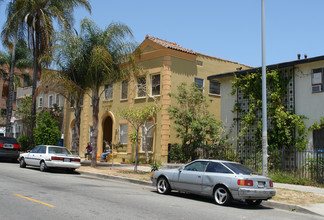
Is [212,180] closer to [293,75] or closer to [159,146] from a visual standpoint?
[293,75]

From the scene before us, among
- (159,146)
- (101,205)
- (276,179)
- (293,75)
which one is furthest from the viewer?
(159,146)

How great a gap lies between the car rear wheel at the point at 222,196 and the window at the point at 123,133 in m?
17.1

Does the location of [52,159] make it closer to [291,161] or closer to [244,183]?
[244,183]

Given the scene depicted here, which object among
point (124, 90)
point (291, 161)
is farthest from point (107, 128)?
point (291, 161)

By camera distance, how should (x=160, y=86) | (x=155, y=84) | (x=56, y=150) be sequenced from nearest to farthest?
(x=56, y=150)
(x=160, y=86)
(x=155, y=84)

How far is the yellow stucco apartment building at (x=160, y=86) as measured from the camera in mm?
24422

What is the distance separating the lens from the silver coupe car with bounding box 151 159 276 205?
34.0 feet

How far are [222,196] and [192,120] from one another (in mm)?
11472

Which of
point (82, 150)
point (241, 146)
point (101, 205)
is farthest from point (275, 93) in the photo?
point (82, 150)

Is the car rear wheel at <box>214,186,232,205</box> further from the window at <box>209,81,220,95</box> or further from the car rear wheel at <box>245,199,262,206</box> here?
the window at <box>209,81,220,95</box>

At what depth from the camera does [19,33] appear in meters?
28.4

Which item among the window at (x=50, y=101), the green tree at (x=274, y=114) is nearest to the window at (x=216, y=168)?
the green tree at (x=274, y=114)

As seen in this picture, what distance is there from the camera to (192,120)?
2200 cm

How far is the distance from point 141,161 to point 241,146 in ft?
25.4
